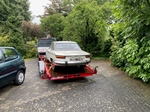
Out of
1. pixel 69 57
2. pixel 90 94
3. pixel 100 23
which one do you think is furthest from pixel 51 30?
pixel 90 94

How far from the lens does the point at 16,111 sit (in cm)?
326

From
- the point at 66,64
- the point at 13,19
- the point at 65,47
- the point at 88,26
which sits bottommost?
the point at 66,64

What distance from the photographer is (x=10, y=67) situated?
14.5ft

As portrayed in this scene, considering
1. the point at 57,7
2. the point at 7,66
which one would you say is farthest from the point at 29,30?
the point at 7,66

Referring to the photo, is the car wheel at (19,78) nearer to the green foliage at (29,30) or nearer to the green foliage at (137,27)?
the green foliage at (137,27)

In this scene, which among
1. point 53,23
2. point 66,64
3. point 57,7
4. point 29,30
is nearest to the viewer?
point 66,64

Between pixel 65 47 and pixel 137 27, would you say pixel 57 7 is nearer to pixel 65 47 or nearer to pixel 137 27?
pixel 65 47

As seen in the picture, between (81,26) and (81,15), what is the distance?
0.96 metres

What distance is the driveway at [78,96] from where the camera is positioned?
338cm

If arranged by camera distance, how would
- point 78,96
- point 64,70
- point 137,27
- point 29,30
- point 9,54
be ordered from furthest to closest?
point 29,30 → point 64,70 → point 9,54 → point 137,27 → point 78,96

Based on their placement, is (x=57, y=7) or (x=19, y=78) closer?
(x=19, y=78)

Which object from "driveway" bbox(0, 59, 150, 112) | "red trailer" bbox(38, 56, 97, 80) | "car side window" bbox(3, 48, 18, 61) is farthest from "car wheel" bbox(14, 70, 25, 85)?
"red trailer" bbox(38, 56, 97, 80)

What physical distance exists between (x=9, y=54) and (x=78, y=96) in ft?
9.51

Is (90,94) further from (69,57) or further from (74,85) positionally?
(69,57)
